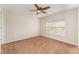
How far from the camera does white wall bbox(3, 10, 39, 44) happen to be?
1671 mm

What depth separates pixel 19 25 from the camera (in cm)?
173

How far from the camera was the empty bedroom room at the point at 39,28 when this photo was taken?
167 centimetres

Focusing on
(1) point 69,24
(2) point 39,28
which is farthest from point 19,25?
(1) point 69,24

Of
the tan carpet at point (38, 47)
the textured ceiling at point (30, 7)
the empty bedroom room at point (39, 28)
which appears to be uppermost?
the textured ceiling at point (30, 7)

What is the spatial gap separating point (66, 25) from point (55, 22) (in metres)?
0.18

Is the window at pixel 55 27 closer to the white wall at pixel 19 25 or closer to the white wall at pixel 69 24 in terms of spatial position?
A: the white wall at pixel 69 24

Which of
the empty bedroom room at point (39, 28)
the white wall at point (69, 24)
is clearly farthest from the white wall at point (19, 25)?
the white wall at point (69, 24)

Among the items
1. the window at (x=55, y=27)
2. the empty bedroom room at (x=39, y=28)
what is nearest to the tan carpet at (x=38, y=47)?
the empty bedroom room at (x=39, y=28)

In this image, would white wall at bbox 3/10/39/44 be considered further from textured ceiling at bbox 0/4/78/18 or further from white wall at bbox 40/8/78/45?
white wall at bbox 40/8/78/45

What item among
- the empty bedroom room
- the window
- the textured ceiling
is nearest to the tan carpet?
the empty bedroom room

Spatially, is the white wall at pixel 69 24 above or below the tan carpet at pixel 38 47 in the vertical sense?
above
